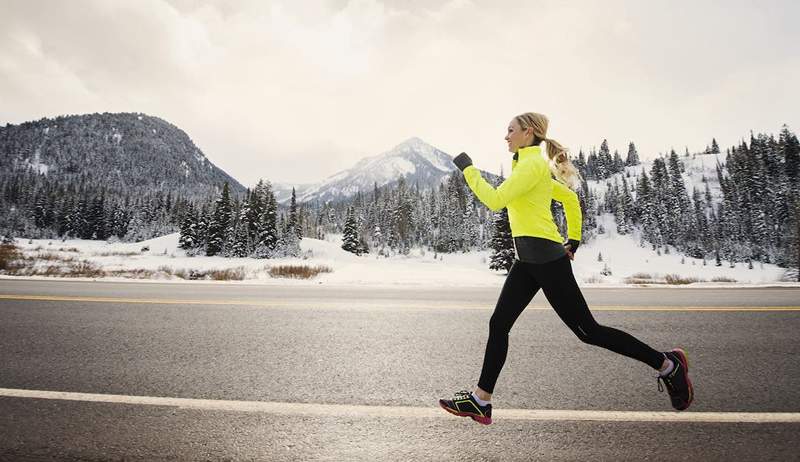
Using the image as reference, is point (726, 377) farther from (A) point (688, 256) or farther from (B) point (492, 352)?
(A) point (688, 256)

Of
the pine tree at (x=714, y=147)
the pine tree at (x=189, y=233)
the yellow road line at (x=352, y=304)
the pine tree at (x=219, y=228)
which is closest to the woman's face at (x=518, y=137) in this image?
the yellow road line at (x=352, y=304)

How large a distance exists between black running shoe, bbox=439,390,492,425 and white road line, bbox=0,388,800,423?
4.5 inches

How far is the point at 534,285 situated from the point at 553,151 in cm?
114

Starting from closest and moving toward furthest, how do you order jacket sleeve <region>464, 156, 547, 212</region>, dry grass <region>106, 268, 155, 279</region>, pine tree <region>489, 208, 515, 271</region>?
jacket sleeve <region>464, 156, 547, 212</region> < dry grass <region>106, 268, 155, 279</region> < pine tree <region>489, 208, 515, 271</region>

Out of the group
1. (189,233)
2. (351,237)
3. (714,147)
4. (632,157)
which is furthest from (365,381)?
(714,147)

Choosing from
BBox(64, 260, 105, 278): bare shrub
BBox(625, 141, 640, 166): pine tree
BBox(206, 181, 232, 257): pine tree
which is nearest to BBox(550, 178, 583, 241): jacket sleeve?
BBox(64, 260, 105, 278): bare shrub

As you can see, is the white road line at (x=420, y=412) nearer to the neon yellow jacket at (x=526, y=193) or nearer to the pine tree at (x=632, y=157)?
the neon yellow jacket at (x=526, y=193)

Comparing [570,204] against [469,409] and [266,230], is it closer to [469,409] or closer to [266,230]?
[469,409]

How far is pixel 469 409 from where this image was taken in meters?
2.44

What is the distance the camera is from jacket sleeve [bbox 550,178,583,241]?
2.95 meters

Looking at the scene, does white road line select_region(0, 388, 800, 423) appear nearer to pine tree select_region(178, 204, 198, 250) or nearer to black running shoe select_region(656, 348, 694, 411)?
black running shoe select_region(656, 348, 694, 411)

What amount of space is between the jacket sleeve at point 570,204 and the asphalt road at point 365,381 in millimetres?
1320

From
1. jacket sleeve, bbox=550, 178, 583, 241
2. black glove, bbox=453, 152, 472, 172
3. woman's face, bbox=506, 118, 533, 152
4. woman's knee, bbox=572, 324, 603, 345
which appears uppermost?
woman's face, bbox=506, 118, 533, 152

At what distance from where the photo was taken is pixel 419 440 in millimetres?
2197
